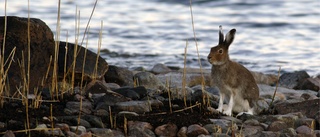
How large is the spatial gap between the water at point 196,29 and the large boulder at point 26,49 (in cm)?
468

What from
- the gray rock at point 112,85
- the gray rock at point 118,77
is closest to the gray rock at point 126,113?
the gray rock at point 112,85

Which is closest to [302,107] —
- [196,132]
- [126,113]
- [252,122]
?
[252,122]

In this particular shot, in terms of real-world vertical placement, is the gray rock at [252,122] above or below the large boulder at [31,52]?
below

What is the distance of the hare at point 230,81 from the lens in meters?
8.59

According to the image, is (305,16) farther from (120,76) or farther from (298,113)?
(298,113)

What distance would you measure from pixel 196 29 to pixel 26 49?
865 cm

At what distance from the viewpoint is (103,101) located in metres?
8.29

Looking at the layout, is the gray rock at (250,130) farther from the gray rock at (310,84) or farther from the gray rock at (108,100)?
the gray rock at (310,84)

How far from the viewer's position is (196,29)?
17.5 meters

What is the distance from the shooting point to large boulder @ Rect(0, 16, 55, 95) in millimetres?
8938

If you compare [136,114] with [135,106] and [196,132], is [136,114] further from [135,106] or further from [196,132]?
[196,132]

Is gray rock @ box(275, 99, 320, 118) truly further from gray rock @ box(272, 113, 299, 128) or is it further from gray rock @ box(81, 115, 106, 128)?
gray rock @ box(81, 115, 106, 128)

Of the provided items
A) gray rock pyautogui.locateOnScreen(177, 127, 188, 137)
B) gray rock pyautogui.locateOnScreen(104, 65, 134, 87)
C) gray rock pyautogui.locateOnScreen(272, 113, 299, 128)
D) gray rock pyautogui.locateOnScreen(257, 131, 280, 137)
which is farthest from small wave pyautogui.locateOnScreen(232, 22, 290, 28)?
gray rock pyautogui.locateOnScreen(177, 127, 188, 137)

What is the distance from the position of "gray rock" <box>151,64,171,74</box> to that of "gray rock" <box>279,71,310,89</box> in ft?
6.07
